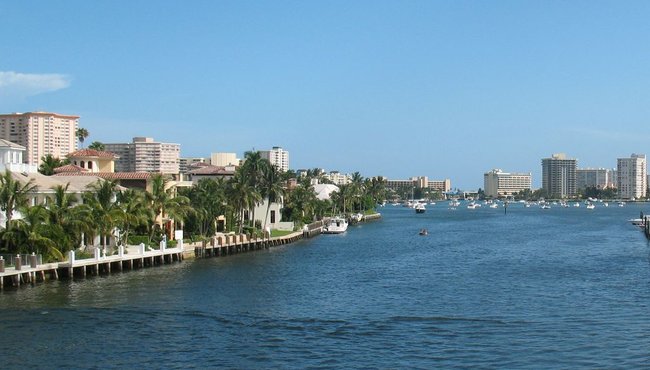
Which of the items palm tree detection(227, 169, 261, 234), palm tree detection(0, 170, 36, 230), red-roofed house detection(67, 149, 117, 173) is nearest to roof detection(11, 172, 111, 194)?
palm tree detection(0, 170, 36, 230)

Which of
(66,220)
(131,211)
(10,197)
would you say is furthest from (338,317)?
(131,211)

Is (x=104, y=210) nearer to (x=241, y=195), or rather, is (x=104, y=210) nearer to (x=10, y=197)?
(x=10, y=197)

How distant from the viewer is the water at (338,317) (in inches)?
1361

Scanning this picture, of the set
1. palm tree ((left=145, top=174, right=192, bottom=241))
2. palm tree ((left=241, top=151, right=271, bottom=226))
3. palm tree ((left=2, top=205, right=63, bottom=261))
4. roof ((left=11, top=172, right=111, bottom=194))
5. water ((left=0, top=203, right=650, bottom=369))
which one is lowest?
water ((left=0, top=203, right=650, bottom=369))

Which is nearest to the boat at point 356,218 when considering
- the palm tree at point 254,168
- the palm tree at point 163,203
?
the palm tree at point 254,168

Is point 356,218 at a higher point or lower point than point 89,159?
lower

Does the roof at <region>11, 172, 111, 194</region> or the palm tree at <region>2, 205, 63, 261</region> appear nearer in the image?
the palm tree at <region>2, 205, 63, 261</region>

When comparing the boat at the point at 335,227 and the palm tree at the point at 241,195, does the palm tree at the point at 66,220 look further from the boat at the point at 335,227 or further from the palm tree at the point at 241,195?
the boat at the point at 335,227

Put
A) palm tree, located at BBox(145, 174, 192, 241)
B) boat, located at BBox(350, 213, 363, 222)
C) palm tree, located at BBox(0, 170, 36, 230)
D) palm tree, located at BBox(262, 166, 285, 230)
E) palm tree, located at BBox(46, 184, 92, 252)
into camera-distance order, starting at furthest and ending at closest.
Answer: boat, located at BBox(350, 213, 363, 222)
palm tree, located at BBox(262, 166, 285, 230)
palm tree, located at BBox(145, 174, 192, 241)
palm tree, located at BBox(46, 184, 92, 252)
palm tree, located at BBox(0, 170, 36, 230)

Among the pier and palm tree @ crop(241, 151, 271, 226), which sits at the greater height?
palm tree @ crop(241, 151, 271, 226)

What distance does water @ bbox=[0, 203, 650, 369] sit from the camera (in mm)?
34562

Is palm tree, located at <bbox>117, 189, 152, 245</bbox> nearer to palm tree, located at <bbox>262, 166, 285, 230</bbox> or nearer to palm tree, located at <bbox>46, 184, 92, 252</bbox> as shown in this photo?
palm tree, located at <bbox>46, 184, 92, 252</bbox>

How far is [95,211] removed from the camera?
65.1 m

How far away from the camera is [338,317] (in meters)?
44.2
